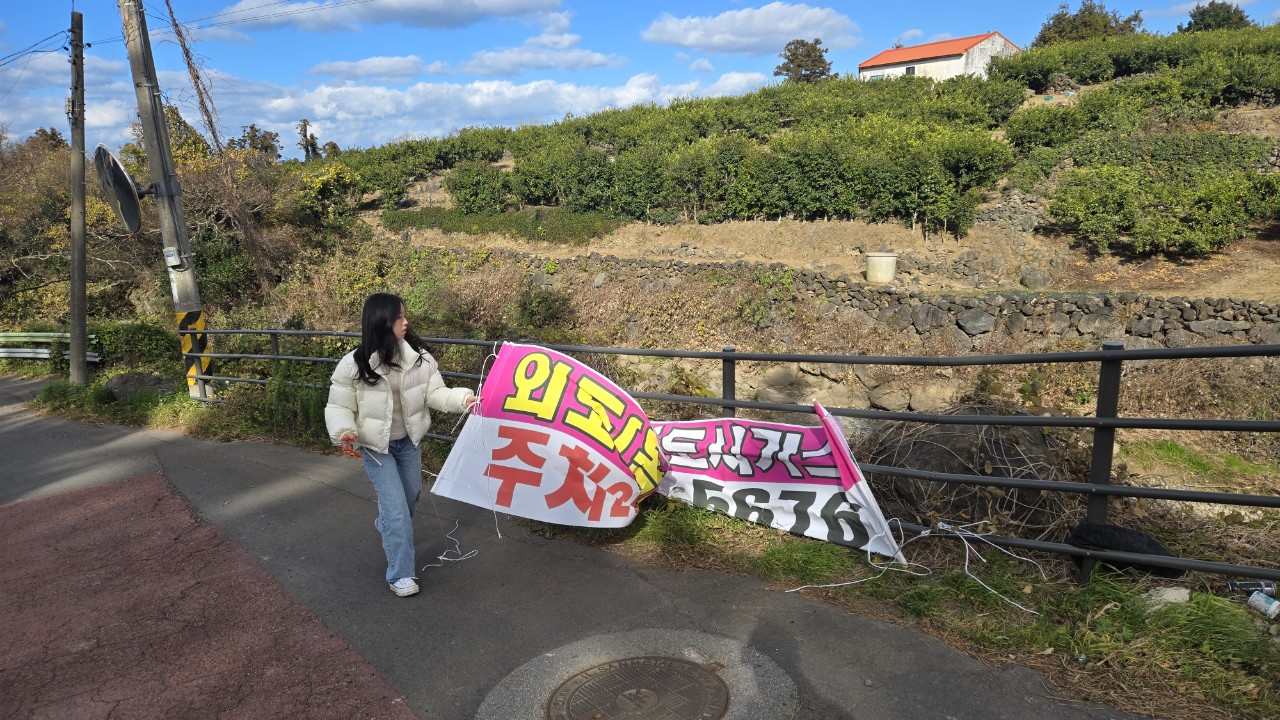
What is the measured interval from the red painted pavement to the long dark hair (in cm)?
143

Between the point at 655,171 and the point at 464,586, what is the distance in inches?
929

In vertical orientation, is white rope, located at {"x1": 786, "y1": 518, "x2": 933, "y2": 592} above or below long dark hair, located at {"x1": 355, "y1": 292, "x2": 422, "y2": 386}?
below

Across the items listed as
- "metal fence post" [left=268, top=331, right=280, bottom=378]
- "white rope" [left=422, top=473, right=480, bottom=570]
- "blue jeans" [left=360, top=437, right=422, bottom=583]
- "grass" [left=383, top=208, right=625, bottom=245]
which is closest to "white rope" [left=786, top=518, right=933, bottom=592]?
"white rope" [left=422, top=473, right=480, bottom=570]

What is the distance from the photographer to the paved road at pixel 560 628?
3.39 meters

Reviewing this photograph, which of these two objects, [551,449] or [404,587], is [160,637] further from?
[551,449]

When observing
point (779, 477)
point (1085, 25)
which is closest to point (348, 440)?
point (779, 477)

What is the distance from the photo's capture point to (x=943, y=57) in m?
59.6

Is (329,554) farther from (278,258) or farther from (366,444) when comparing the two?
(278,258)

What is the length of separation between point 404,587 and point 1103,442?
386 centimetres

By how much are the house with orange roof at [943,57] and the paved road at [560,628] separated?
→ 57083mm

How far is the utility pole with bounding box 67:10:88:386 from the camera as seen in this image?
13062 millimetres

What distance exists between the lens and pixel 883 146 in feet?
76.5

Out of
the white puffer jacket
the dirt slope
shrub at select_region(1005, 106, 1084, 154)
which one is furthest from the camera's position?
shrub at select_region(1005, 106, 1084, 154)

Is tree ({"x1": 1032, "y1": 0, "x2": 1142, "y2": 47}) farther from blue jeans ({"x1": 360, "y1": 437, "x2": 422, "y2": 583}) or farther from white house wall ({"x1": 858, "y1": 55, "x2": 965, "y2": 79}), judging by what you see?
blue jeans ({"x1": 360, "y1": 437, "x2": 422, "y2": 583})
